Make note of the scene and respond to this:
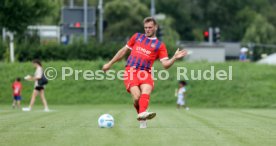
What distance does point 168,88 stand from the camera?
41.1 metres

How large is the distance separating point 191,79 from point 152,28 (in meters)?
26.5

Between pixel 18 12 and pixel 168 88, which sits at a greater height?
pixel 18 12

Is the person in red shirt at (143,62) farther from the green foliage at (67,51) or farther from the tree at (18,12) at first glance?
the green foliage at (67,51)

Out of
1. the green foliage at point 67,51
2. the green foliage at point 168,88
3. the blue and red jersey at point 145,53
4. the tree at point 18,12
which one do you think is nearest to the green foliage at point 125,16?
the green foliage at point 67,51

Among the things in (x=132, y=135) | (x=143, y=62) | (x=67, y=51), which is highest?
(x=143, y=62)

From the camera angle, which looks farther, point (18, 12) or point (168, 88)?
point (18, 12)

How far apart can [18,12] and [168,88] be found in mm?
9406

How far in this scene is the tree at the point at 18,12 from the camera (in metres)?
43.2

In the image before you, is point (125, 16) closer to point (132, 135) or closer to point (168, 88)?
point (168, 88)

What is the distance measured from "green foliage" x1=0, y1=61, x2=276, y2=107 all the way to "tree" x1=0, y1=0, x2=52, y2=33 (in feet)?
7.27

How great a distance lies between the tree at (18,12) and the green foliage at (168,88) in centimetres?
222

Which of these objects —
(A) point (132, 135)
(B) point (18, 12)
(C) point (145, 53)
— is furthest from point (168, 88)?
(A) point (132, 135)

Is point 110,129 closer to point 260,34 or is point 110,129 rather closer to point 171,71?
point 171,71

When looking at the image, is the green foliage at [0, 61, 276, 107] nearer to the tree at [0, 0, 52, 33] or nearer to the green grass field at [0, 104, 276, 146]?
the tree at [0, 0, 52, 33]
